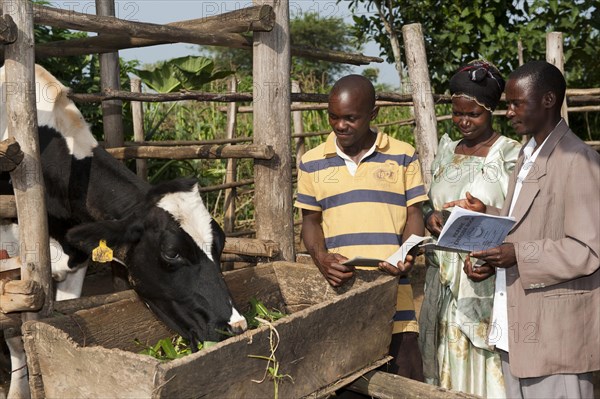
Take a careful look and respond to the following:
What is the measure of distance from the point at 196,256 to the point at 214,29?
141cm

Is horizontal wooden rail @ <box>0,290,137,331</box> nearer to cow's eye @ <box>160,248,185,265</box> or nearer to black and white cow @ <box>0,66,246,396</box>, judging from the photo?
black and white cow @ <box>0,66,246,396</box>

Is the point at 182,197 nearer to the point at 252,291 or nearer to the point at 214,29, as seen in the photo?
the point at 252,291

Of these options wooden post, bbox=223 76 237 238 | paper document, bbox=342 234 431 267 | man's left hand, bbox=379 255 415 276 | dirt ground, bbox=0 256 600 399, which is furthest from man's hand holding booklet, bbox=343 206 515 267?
wooden post, bbox=223 76 237 238

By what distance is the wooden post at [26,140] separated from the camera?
2537 millimetres

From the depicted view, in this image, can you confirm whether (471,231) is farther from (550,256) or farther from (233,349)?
(233,349)

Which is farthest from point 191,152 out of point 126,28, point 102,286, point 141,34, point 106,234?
point 102,286

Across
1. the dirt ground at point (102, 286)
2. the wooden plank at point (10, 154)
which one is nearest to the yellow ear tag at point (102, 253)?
the wooden plank at point (10, 154)

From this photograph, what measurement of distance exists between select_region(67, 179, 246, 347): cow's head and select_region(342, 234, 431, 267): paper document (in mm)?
506

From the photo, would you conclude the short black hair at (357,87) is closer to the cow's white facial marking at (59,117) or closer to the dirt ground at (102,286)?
the cow's white facial marking at (59,117)

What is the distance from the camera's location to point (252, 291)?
125 inches

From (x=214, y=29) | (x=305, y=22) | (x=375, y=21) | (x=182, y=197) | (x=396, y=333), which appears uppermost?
(x=305, y=22)

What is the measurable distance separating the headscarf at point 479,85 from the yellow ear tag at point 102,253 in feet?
5.38

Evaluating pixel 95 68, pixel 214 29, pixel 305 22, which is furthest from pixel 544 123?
pixel 305 22

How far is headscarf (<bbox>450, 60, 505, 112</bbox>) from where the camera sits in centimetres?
292
